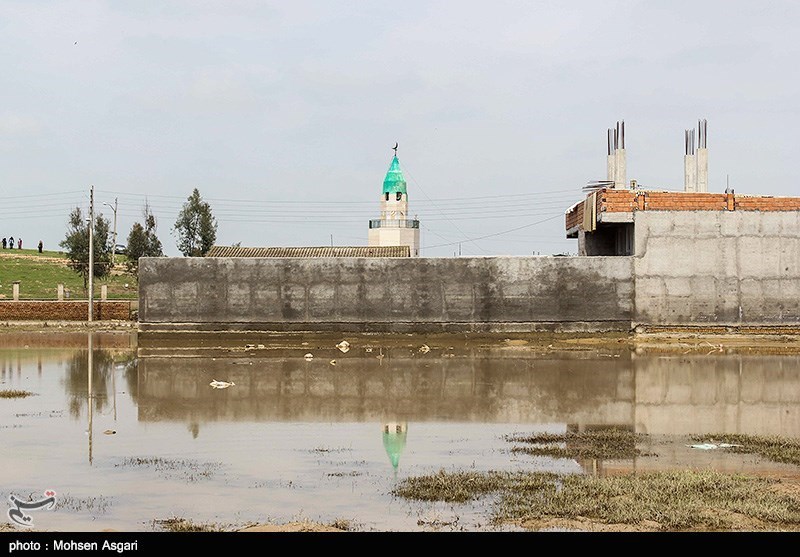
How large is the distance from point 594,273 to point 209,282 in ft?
41.3

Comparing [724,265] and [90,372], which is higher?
[724,265]

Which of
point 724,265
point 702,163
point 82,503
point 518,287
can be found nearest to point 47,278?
point 518,287

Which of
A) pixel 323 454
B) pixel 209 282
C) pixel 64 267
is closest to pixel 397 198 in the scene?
pixel 64 267

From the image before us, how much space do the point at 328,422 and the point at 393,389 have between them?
15.3 feet

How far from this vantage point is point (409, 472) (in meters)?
12.4

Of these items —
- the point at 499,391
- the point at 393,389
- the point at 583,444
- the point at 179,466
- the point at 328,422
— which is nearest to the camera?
the point at 179,466

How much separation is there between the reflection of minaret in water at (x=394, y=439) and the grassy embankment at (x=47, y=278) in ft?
128

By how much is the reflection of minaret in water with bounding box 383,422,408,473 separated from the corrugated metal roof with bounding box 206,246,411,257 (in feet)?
99.2

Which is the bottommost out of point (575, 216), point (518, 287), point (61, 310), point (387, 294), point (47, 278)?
point (61, 310)

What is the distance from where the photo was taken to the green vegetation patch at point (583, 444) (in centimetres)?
1359

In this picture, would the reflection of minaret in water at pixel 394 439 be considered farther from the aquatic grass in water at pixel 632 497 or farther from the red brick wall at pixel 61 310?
the red brick wall at pixel 61 310

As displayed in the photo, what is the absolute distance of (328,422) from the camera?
16891 millimetres

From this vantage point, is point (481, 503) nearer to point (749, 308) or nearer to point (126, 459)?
point (126, 459)

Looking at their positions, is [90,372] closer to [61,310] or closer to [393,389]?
[393,389]
